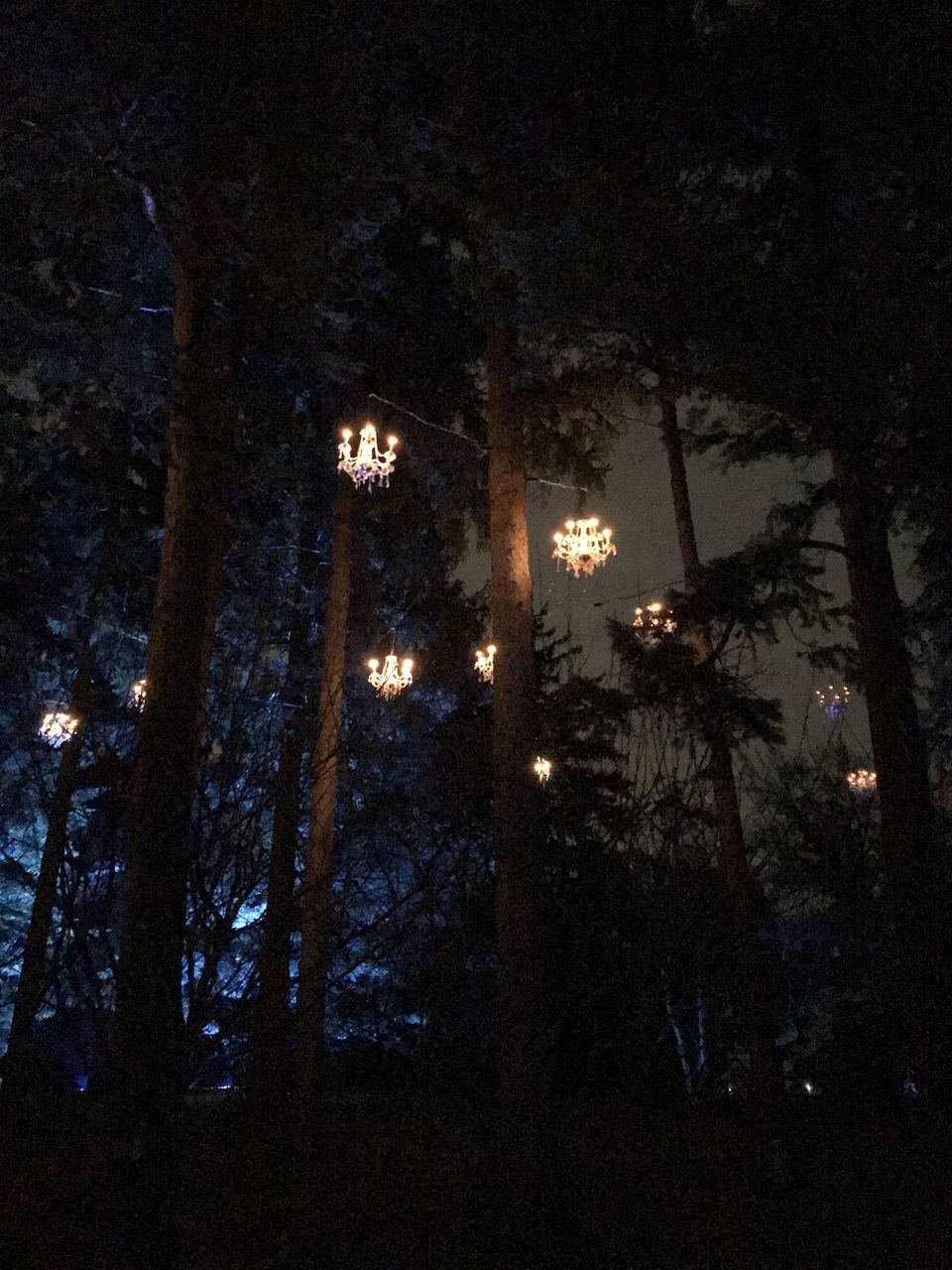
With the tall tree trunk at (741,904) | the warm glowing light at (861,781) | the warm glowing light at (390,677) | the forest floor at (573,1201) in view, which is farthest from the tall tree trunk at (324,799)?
the warm glowing light at (861,781)

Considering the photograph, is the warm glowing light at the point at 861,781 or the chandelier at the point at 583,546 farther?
the warm glowing light at the point at 861,781

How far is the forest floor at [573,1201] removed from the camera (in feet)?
20.4

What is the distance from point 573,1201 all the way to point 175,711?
4.17 m

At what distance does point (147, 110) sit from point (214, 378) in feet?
7.32

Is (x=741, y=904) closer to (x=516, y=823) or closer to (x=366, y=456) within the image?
(x=516, y=823)

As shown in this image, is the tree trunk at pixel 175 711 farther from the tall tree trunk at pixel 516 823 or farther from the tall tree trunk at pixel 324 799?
the tall tree trunk at pixel 516 823

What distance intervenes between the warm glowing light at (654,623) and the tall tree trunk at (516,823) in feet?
7.56

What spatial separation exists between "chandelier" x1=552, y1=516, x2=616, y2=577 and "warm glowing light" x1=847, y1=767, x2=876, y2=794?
18.8 ft

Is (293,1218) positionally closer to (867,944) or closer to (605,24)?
(867,944)

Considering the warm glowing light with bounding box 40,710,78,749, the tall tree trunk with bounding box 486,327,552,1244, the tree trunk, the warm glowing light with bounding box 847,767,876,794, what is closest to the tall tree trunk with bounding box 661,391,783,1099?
the tall tree trunk with bounding box 486,327,552,1244

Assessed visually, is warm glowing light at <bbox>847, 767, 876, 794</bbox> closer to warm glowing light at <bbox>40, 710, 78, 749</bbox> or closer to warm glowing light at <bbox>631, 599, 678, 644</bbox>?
warm glowing light at <bbox>631, 599, 678, 644</bbox>

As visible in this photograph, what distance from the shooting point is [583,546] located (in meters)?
9.67

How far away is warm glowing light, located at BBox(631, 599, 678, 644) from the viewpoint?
9.78 m

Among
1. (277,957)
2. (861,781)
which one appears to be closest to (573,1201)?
(277,957)
